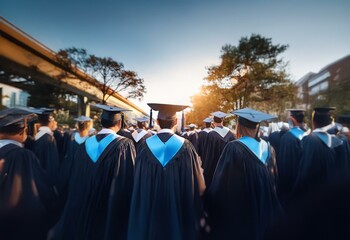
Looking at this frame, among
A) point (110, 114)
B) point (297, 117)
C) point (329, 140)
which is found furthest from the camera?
point (297, 117)

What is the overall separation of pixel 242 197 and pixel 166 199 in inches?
31.3

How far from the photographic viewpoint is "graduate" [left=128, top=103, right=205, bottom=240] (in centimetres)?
217

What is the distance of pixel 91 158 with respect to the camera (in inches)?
106

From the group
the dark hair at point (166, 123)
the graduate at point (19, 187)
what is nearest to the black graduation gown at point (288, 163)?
the dark hair at point (166, 123)

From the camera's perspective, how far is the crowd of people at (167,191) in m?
2.25

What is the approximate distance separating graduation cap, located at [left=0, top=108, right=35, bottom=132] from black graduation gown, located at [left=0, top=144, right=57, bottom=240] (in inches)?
8.4

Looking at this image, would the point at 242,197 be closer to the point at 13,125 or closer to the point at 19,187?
the point at 19,187

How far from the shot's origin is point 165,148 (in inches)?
92.7

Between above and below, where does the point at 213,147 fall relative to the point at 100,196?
above

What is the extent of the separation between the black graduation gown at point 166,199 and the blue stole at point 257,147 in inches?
24.8

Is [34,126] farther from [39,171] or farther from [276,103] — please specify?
[276,103]

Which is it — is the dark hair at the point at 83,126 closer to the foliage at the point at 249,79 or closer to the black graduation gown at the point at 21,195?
the black graduation gown at the point at 21,195

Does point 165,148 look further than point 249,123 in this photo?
No

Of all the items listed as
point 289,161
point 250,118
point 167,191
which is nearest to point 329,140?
point 289,161
